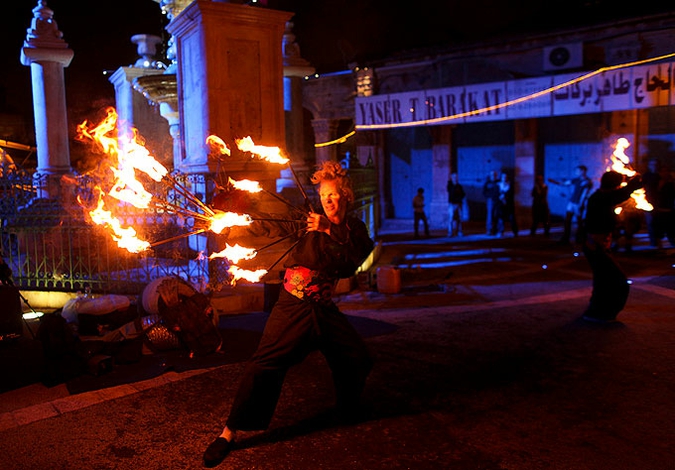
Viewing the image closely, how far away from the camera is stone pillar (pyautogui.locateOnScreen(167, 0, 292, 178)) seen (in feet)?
28.6

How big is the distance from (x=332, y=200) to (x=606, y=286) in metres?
4.41

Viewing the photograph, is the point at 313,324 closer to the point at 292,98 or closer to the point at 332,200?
the point at 332,200

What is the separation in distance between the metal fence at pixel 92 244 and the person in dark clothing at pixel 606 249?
15.6 ft

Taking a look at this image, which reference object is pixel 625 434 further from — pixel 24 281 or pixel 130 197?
pixel 24 281

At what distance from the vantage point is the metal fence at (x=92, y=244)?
340 inches

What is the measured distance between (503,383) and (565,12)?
1833 cm

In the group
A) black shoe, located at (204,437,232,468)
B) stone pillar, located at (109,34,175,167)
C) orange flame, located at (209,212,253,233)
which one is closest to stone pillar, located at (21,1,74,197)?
stone pillar, located at (109,34,175,167)

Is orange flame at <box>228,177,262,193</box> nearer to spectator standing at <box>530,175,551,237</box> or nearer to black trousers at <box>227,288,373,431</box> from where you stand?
black trousers at <box>227,288,373,431</box>

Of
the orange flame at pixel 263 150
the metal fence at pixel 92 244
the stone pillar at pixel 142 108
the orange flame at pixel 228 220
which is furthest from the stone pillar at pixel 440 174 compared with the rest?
the orange flame at pixel 228 220

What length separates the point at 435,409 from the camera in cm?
479

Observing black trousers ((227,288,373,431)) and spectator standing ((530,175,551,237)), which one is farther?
spectator standing ((530,175,551,237))

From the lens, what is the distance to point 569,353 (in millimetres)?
6133

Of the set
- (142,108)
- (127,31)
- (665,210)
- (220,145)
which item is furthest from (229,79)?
(127,31)

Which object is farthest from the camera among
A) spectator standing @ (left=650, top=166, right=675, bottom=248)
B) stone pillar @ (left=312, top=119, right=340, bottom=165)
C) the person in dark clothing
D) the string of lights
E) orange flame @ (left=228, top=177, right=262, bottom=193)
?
stone pillar @ (left=312, top=119, right=340, bottom=165)
